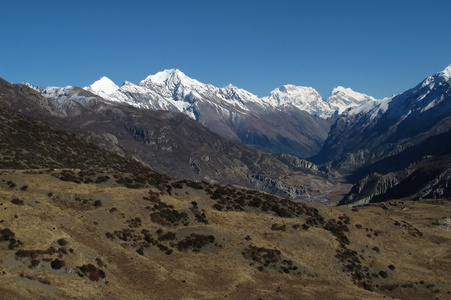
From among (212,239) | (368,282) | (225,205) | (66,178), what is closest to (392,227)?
(368,282)

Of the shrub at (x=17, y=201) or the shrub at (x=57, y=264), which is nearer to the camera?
the shrub at (x=57, y=264)

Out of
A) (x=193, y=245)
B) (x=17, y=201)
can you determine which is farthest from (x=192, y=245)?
(x=17, y=201)

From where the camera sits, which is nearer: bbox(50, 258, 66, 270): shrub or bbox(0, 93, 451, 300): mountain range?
bbox(50, 258, 66, 270): shrub

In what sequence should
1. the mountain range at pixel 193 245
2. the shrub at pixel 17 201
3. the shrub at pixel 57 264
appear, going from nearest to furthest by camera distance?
the shrub at pixel 57 264 < the mountain range at pixel 193 245 < the shrub at pixel 17 201

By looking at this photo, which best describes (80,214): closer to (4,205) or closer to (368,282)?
(4,205)

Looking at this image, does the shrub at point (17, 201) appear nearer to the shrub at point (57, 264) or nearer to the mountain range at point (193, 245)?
the mountain range at point (193, 245)

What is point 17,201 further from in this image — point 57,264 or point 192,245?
point 192,245

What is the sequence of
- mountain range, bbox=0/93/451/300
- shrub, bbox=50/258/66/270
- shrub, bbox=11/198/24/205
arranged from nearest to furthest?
shrub, bbox=50/258/66/270
mountain range, bbox=0/93/451/300
shrub, bbox=11/198/24/205

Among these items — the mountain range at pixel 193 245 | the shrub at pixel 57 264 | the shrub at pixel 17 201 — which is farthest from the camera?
the shrub at pixel 17 201

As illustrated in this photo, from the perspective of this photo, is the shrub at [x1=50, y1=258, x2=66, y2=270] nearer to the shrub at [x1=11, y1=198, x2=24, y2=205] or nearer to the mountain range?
the mountain range

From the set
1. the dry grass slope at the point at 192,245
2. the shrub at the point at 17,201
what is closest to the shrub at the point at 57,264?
the dry grass slope at the point at 192,245

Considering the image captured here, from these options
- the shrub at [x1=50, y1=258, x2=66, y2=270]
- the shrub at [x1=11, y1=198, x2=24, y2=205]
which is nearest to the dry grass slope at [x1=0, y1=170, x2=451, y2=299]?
the shrub at [x1=50, y1=258, x2=66, y2=270]

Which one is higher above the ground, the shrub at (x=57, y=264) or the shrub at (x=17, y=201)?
the shrub at (x=17, y=201)

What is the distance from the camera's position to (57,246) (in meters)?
44.8
